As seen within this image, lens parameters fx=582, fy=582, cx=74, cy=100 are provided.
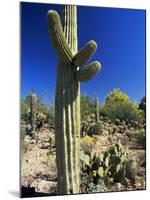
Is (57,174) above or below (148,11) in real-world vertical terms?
below

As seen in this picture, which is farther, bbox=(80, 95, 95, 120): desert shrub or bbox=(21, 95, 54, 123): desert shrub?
bbox=(80, 95, 95, 120): desert shrub

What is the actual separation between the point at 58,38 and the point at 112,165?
147 centimetres

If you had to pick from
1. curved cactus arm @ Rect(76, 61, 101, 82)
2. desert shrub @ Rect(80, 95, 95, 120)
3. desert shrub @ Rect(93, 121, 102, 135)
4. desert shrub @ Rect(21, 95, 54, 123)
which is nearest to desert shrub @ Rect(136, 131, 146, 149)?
desert shrub @ Rect(93, 121, 102, 135)

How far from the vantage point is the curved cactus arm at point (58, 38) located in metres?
5.67

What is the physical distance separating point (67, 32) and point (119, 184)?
1699 mm

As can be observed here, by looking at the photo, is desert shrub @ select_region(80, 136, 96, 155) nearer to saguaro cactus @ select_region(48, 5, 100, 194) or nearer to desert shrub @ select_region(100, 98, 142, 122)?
saguaro cactus @ select_region(48, 5, 100, 194)

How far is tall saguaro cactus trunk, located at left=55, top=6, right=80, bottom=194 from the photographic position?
5816 millimetres

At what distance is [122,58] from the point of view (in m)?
6.18

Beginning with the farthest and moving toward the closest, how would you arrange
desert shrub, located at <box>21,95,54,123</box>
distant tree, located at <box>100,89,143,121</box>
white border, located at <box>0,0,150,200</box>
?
distant tree, located at <box>100,89,143,121</box> < desert shrub, located at <box>21,95,54,123</box> < white border, located at <box>0,0,150,200</box>

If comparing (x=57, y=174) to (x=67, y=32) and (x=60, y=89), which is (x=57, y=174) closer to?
(x=60, y=89)

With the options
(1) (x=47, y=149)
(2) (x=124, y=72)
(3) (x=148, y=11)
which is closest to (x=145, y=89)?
(2) (x=124, y=72)

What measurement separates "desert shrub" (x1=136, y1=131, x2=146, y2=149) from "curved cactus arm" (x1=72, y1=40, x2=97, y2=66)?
1.04 metres

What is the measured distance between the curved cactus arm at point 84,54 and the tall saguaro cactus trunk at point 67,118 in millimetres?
86

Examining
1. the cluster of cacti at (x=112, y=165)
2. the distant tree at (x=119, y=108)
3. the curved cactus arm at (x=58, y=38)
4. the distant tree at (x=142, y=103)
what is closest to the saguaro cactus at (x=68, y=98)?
the curved cactus arm at (x=58, y=38)
